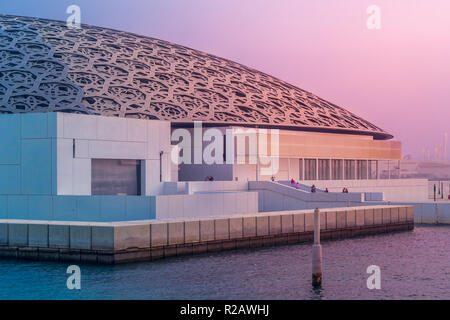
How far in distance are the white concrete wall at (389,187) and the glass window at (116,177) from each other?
18.2 m

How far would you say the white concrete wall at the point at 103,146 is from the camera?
3775 centimetres

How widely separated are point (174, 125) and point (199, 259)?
34.3 m

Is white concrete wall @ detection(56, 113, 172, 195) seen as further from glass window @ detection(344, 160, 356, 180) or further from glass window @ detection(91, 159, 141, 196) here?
glass window @ detection(344, 160, 356, 180)

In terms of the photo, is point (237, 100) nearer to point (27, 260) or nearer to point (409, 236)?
point (409, 236)

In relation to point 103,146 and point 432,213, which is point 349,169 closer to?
point 432,213

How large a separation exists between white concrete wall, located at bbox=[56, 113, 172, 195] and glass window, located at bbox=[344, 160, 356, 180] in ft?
95.7

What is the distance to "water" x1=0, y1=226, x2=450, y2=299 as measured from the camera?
861 inches

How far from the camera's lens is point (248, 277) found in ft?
80.3

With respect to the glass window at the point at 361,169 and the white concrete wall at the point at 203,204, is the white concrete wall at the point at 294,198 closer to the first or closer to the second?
the white concrete wall at the point at 203,204

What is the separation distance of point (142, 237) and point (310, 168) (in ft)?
130

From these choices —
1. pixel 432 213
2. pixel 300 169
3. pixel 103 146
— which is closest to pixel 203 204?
pixel 103 146

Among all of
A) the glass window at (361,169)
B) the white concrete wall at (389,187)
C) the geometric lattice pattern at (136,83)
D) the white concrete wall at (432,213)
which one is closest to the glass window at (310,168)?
the geometric lattice pattern at (136,83)
